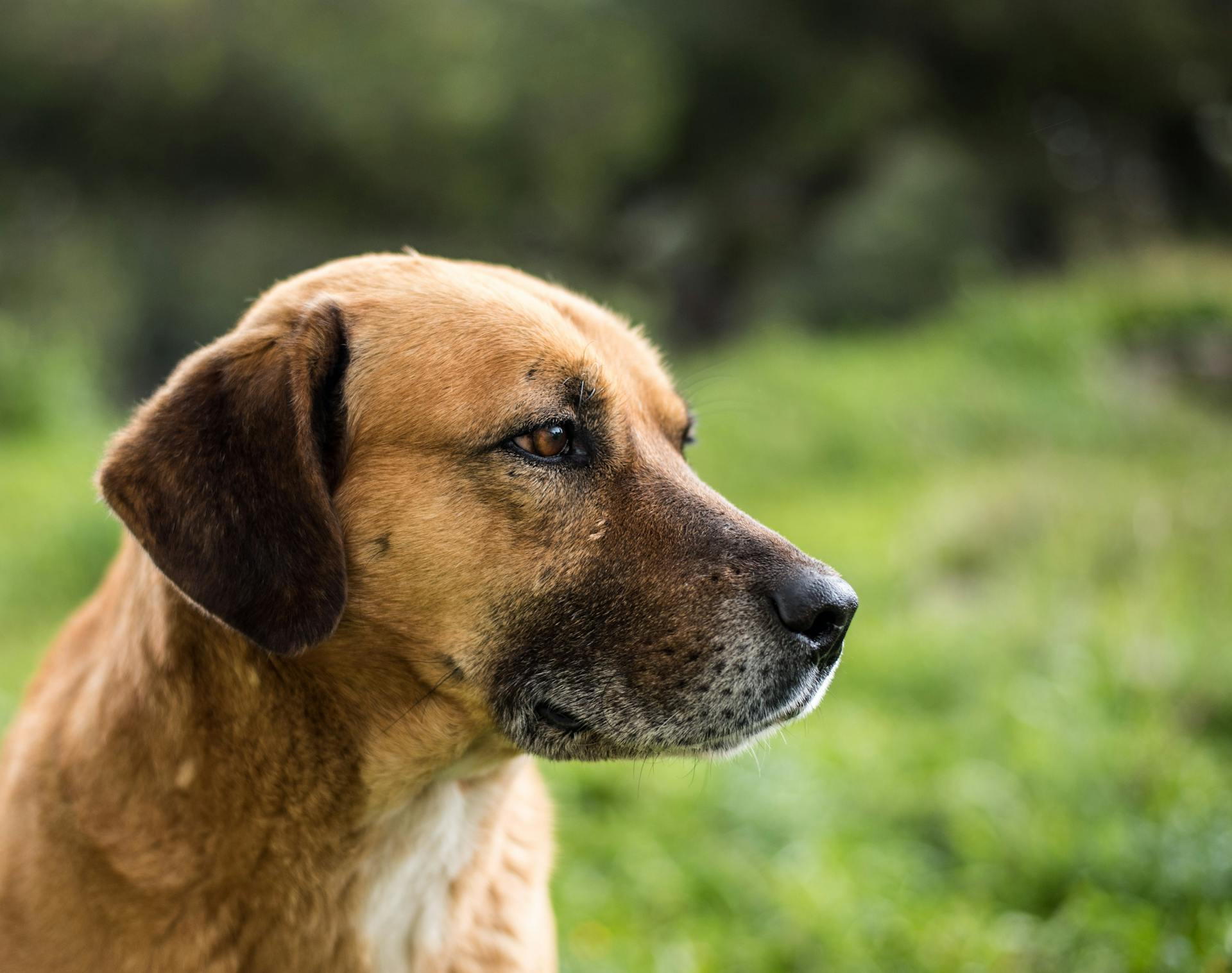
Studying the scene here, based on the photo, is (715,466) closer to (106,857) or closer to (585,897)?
(585,897)

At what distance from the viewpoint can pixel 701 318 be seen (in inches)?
594

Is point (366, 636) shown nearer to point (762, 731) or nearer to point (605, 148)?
point (762, 731)

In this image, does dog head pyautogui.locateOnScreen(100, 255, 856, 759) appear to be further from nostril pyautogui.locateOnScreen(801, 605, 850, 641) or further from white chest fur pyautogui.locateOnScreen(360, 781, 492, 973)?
white chest fur pyautogui.locateOnScreen(360, 781, 492, 973)

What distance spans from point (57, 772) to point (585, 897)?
83.8 inches

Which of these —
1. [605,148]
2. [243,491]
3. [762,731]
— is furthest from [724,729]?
[605,148]

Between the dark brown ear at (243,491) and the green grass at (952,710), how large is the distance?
1.66 m

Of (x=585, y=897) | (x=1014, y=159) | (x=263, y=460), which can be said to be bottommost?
(x=585, y=897)

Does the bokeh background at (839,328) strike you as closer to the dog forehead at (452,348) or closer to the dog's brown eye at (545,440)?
the dog's brown eye at (545,440)

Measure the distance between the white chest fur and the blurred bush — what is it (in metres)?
10.7

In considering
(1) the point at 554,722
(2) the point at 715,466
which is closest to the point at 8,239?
(2) the point at 715,466

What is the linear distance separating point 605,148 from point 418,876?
13.2 metres

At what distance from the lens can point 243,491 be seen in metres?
2.20

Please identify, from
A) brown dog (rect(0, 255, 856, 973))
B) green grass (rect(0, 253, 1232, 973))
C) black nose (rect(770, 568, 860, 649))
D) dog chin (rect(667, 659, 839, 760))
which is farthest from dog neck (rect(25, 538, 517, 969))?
green grass (rect(0, 253, 1232, 973))

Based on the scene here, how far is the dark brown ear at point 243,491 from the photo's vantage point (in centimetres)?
212
